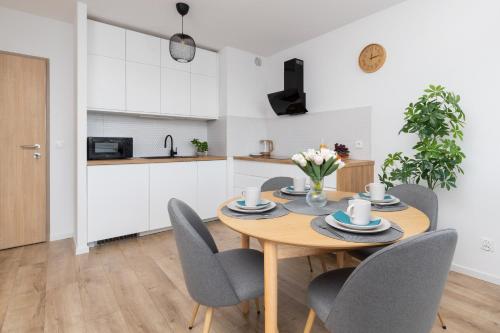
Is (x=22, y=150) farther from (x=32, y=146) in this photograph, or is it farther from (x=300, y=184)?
(x=300, y=184)

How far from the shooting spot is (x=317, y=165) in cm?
138

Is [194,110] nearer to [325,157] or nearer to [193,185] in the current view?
[193,185]

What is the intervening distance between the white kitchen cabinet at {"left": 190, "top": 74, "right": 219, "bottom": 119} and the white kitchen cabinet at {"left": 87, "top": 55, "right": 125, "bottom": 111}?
0.90 meters

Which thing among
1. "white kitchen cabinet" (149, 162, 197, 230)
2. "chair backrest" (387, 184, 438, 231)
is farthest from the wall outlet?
"white kitchen cabinet" (149, 162, 197, 230)

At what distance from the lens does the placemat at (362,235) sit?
38.8 inches

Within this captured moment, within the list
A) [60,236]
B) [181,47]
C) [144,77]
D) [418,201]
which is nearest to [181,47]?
[181,47]

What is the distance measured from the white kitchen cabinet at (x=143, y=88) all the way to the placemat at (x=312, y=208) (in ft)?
7.95

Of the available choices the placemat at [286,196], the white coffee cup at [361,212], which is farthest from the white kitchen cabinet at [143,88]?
the white coffee cup at [361,212]

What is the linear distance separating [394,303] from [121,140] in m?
3.03

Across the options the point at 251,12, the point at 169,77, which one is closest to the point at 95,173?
the point at 169,77

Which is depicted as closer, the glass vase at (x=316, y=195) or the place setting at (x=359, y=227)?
the place setting at (x=359, y=227)

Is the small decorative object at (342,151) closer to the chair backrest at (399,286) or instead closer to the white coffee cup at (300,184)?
the white coffee cup at (300,184)

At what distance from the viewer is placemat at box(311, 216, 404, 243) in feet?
3.23

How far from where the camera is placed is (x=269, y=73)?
164 inches
